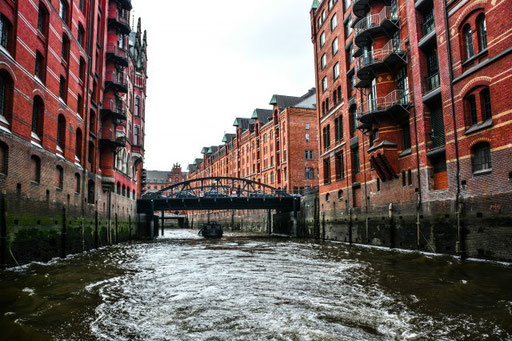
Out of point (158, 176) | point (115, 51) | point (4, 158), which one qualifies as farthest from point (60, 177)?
point (158, 176)

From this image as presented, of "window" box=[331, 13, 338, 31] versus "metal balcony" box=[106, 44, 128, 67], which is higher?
"window" box=[331, 13, 338, 31]

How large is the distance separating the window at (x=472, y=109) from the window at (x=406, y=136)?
211 inches

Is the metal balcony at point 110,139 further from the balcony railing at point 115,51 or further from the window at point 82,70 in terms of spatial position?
the balcony railing at point 115,51

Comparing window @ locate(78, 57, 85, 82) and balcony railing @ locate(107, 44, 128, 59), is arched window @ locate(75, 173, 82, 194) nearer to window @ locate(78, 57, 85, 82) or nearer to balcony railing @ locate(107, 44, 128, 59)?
window @ locate(78, 57, 85, 82)

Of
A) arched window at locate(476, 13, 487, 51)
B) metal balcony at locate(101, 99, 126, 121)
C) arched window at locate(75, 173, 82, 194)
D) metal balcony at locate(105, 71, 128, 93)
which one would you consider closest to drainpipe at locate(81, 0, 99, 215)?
arched window at locate(75, 173, 82, 194)

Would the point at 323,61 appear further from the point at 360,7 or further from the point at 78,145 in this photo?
the point at 78,145

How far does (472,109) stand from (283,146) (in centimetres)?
3832

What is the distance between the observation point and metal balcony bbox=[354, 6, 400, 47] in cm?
2262

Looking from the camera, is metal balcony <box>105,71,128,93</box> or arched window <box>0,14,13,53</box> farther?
metal balcony <box>105,71,128,93</box>

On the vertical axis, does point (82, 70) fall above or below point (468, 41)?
above

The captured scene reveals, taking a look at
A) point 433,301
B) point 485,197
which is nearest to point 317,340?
point 433,301

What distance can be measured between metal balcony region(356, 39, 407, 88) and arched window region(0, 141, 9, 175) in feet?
61.5

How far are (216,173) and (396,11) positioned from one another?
242ft

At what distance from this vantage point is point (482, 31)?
16.0 metres
